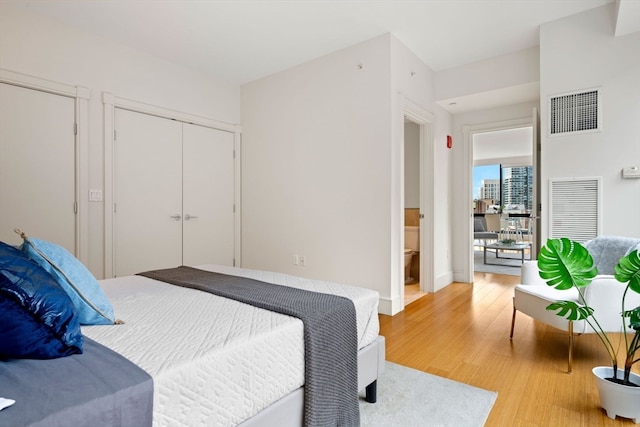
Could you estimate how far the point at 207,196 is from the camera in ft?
14.5

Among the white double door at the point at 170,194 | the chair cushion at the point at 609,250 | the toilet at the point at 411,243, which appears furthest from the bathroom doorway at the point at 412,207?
the white double door at the point at 170,194

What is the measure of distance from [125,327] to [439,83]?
4.25m

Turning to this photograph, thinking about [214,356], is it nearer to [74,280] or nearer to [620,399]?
[74,280]

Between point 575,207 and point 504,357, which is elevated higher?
point 575,207

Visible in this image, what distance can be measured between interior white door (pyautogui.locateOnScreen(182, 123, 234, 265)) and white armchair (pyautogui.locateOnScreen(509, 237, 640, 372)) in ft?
11.2

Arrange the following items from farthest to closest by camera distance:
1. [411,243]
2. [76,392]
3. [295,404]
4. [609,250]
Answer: [411,243] → [609,250] → [295,404] → [76,392]

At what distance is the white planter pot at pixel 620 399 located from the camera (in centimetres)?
163

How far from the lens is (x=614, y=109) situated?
9.29ft

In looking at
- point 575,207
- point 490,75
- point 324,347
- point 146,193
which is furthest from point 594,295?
point 146,193

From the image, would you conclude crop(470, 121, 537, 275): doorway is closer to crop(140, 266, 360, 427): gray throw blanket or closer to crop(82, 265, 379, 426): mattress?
crop(140, 266, 360, 427): gray throw blanket

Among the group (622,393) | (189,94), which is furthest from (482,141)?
(622,393)

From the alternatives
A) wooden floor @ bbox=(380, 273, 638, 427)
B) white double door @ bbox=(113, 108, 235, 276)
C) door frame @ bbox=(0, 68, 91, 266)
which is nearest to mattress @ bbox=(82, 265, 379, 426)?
wooden floor @ bbox=(380, 273, 638, 427)

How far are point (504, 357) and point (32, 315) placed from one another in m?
2.63

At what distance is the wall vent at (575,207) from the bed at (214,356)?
2.34 meters
